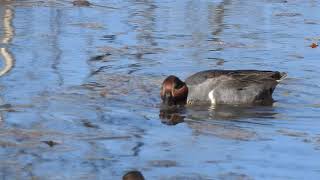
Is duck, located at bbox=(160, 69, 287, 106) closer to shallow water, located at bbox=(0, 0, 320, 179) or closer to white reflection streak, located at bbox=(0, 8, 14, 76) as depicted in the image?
shallow water, located at bbox=(0, 0, 320, 179)

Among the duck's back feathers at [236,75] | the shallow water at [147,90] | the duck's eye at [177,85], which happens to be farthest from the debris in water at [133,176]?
the duck's back feathers at [236,75]

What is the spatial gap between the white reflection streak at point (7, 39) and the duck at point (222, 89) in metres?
2.03

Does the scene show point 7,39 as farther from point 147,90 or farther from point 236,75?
point 236,75

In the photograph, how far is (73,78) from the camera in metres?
11.2

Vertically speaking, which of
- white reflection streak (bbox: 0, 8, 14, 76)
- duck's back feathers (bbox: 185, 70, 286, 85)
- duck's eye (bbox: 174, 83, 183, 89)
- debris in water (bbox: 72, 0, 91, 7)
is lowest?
debris in water (bbox: 72, 0, 91, 7)

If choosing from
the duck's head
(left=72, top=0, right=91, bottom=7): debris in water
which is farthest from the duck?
(left=72, top=0, right=91, bottom=7): debris in water

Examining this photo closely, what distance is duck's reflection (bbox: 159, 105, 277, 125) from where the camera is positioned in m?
9.73

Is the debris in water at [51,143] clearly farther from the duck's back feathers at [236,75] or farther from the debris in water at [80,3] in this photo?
the debris in water at [80,3]

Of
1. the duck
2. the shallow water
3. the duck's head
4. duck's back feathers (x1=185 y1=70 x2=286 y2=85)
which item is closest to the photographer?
the shallow water

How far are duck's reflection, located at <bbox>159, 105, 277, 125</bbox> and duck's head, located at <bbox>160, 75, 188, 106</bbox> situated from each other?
0.13m

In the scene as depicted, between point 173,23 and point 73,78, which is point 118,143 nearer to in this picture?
point 73,78

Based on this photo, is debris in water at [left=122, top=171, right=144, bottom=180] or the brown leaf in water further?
the brown leaf in water

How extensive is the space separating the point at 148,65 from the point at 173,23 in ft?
10.7

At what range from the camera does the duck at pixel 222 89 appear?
1079 cm
